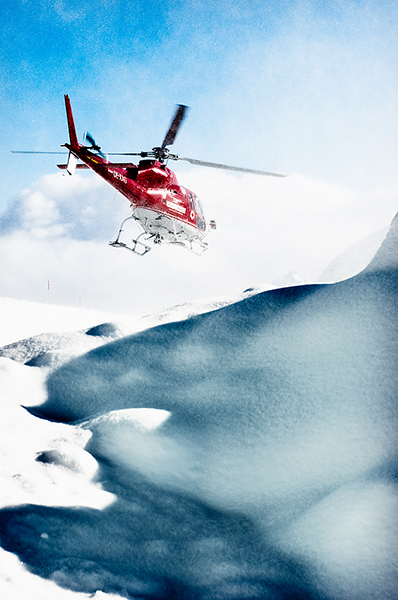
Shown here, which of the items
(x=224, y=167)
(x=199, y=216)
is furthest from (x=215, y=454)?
(x=199, y=216)

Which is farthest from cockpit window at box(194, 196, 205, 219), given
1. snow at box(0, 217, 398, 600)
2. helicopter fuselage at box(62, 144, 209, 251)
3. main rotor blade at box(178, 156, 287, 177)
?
snow at box(0, 217, 398, 600)

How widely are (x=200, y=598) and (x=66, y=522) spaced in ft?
3.65

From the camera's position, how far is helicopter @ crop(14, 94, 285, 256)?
10.5 metres

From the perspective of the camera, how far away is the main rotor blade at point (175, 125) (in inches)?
379

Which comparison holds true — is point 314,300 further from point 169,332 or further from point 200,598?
point 200,598

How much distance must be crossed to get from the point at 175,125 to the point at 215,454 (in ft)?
28.9

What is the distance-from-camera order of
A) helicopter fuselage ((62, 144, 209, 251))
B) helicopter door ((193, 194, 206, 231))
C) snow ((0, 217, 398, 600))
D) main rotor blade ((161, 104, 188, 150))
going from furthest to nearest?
1. helicopter door ((193, 194, 206, 231))
2. helicopter fuselage ((62, 144, 209, 251))
3. main rotor blade ((161, 104, 188, 150))
4. snow ((0, 217, 398, 600))

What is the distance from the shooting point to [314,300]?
17.8 ft

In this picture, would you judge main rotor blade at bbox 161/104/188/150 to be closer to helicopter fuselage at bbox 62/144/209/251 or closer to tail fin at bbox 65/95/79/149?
helicopter fuselage at bbox 62/144/209/251

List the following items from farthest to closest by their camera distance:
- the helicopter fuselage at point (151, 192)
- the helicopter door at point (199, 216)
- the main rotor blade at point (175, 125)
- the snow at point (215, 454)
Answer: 1. the helicopter door at point (199, 216)
2. the helicopter fuselage at point (151, 192)
3. the main rotor blade at point (175, 125)
4. the snow at point (215, 454)

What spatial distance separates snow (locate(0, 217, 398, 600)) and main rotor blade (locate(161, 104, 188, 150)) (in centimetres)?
594

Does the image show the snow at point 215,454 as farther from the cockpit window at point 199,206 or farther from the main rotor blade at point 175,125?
the cockpit window at point 199,206

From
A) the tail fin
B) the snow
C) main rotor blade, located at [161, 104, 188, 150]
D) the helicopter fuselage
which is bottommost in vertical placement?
the snow

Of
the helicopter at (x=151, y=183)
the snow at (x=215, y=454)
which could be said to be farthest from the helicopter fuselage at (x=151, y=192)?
the snow at (x=215, y=454)
